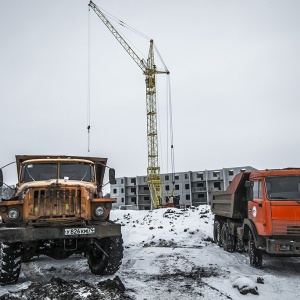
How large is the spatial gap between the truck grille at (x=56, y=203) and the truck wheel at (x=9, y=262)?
839 millimetres

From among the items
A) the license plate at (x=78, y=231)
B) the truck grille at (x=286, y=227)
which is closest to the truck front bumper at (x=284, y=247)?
the truck grille at (x=286, y=227)

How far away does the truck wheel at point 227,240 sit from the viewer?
11.2 metres

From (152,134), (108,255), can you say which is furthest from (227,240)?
(152,134)

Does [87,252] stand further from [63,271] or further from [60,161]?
[60,161]

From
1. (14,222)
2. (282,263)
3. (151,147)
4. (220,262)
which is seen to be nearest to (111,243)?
(14,222)

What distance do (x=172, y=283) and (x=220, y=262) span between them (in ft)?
9.63

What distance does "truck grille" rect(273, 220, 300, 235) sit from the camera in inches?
299

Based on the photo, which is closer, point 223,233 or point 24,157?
point 24,157

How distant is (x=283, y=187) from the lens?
27.0 ft

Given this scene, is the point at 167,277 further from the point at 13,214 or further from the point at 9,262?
the point at 13,214

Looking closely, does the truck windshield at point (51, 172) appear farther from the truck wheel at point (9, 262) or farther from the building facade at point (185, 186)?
the building facade at point (185, 186)

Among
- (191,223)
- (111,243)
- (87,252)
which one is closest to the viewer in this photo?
(111,243)

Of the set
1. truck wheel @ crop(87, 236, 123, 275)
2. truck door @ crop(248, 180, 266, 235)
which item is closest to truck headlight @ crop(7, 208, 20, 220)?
truck wheel @ crop(87, 236, 123, 275)

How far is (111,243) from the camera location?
7512 mm
